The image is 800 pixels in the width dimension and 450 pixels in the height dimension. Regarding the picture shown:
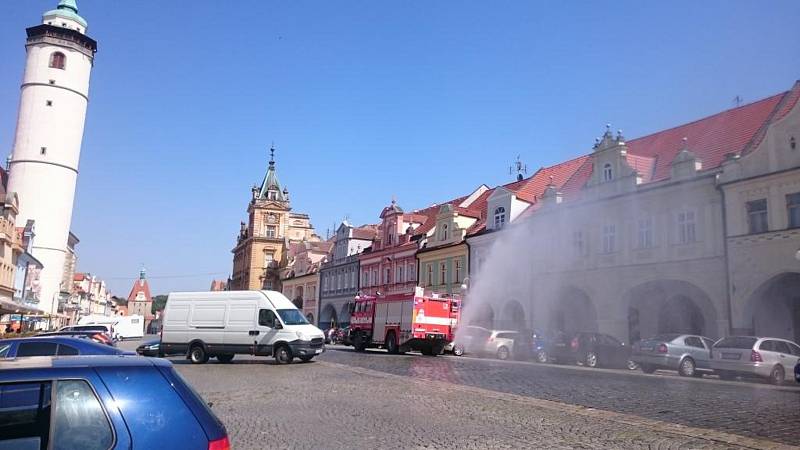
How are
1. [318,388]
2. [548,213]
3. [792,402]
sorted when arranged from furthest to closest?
[548,213] < [318,388] < [792,402]

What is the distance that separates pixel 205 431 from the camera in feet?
12.1

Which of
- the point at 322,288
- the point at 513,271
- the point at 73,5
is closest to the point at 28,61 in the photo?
the point at 73,5

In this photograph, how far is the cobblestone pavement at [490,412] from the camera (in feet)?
28.0

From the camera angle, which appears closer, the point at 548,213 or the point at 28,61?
the point at 548,213

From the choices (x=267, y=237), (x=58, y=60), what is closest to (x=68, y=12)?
(x=58, y=60)

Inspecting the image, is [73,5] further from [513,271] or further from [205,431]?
[205,431]

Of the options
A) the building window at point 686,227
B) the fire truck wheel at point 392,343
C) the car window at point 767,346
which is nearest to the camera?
the car window at point 767,346

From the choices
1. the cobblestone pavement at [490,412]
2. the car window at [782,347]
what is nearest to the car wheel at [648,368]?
the car window at [782,347]

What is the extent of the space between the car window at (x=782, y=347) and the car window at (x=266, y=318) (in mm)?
17554

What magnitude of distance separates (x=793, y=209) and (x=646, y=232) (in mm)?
7029

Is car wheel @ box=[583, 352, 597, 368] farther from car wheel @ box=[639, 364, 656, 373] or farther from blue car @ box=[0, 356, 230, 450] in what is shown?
blue car @ box=[0, 356, 230, 450]

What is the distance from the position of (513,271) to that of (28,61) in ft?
178

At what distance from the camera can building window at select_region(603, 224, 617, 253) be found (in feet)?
106

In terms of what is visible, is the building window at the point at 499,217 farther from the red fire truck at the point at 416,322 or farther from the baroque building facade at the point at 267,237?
the baroque building facade at the point at 267,237
